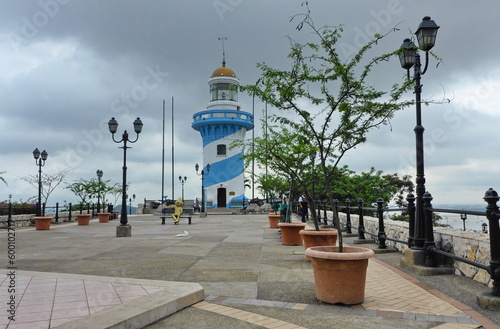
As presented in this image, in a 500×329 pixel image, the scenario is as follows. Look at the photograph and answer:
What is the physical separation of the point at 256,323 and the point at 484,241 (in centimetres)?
355

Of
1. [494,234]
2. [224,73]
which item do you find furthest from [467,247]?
[224,73]

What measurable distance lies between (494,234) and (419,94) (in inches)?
130

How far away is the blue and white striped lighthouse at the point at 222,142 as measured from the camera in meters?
45.3

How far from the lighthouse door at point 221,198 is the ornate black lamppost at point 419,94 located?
1530 inches

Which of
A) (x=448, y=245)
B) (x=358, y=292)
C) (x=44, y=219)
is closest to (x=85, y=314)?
(x=358, y=292)

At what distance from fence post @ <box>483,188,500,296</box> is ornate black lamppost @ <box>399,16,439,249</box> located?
1.98 metres

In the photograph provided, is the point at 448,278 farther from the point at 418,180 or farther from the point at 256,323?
the point at 256,323

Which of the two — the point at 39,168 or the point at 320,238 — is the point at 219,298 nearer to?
the point at 320,238

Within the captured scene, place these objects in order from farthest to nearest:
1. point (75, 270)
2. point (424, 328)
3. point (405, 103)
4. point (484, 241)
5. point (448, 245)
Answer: point (75, 270), point (448, 245), point (405, 103), point (484, 241), point (424, 328)

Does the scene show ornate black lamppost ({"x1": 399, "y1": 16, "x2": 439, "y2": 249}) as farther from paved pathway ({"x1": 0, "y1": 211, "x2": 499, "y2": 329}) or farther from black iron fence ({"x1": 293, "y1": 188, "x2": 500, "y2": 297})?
paved pathway ({"x1": 0, "y1": 211, "x2": 499, "y2": 329})

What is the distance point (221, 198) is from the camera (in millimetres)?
45781

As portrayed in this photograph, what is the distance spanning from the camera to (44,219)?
18156mm

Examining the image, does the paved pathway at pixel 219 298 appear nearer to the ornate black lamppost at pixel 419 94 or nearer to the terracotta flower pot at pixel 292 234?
the ornate black lamppost at pixel 419 94

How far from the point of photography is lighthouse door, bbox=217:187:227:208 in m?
45.6
